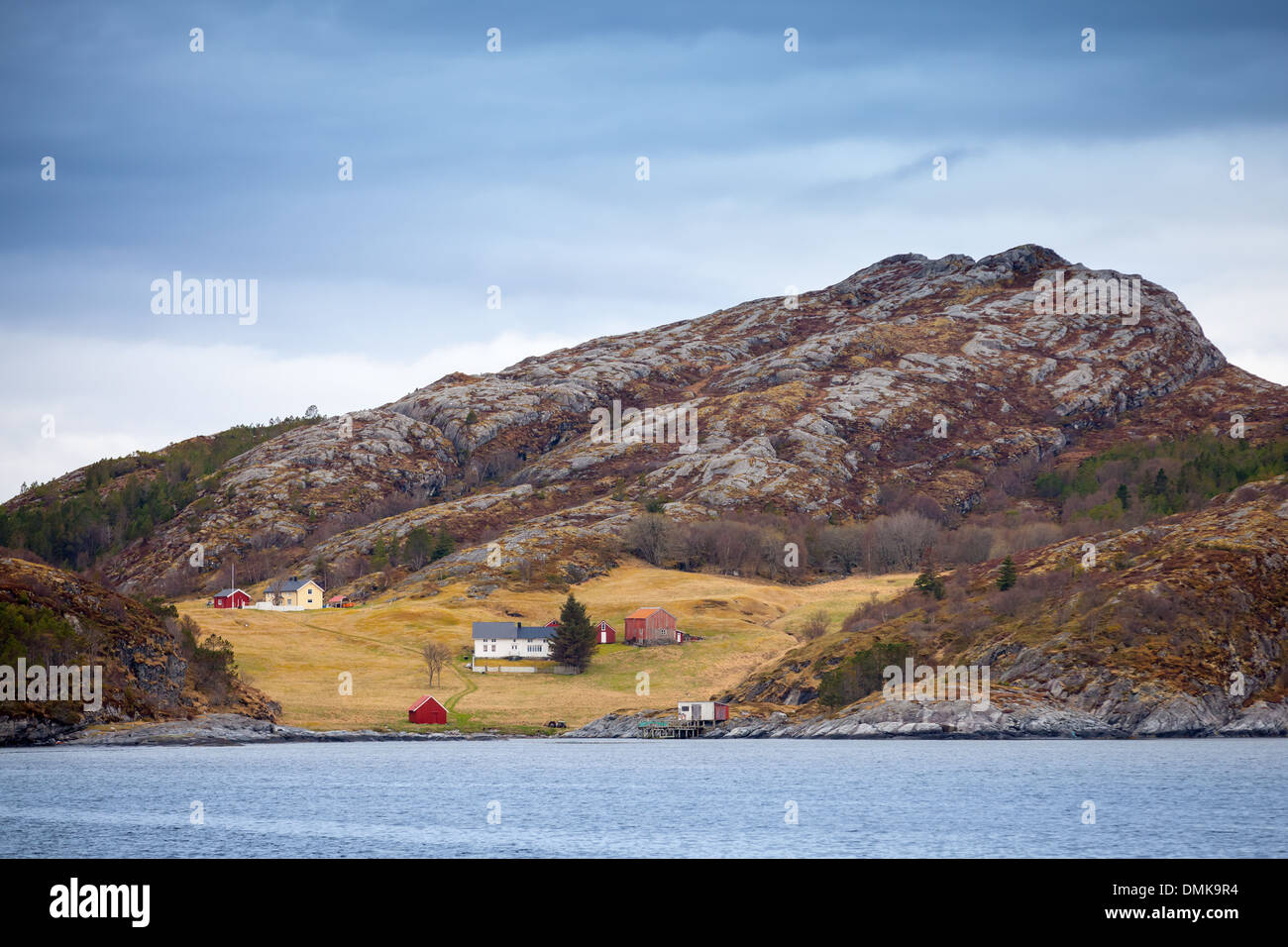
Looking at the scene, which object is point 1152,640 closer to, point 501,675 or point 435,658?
point 501,675

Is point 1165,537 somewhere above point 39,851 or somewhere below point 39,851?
above

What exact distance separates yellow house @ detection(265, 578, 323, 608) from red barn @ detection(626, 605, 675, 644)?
6249 centimetres

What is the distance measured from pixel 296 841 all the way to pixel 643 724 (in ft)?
248

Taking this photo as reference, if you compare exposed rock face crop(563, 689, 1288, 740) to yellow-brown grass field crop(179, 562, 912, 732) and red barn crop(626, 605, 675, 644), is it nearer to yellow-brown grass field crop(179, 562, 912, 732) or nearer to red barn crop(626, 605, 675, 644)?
yellow-brown grass field crop(179, 562, 912, 732)

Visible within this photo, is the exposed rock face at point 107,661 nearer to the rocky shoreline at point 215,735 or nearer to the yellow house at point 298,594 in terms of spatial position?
the rocky shoreline at point 215,735

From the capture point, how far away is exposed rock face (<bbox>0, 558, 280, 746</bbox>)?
107750 millimetres

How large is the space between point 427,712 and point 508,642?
29.3 meters

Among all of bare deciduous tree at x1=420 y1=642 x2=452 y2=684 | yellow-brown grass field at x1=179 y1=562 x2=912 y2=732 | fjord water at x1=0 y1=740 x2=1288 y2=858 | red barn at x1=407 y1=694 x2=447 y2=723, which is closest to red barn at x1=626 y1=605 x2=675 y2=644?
yellow-brown grass field at x1=179 y1=562 x2=912 y2=732

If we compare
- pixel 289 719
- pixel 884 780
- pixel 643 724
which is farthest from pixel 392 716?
pixel 884 780
